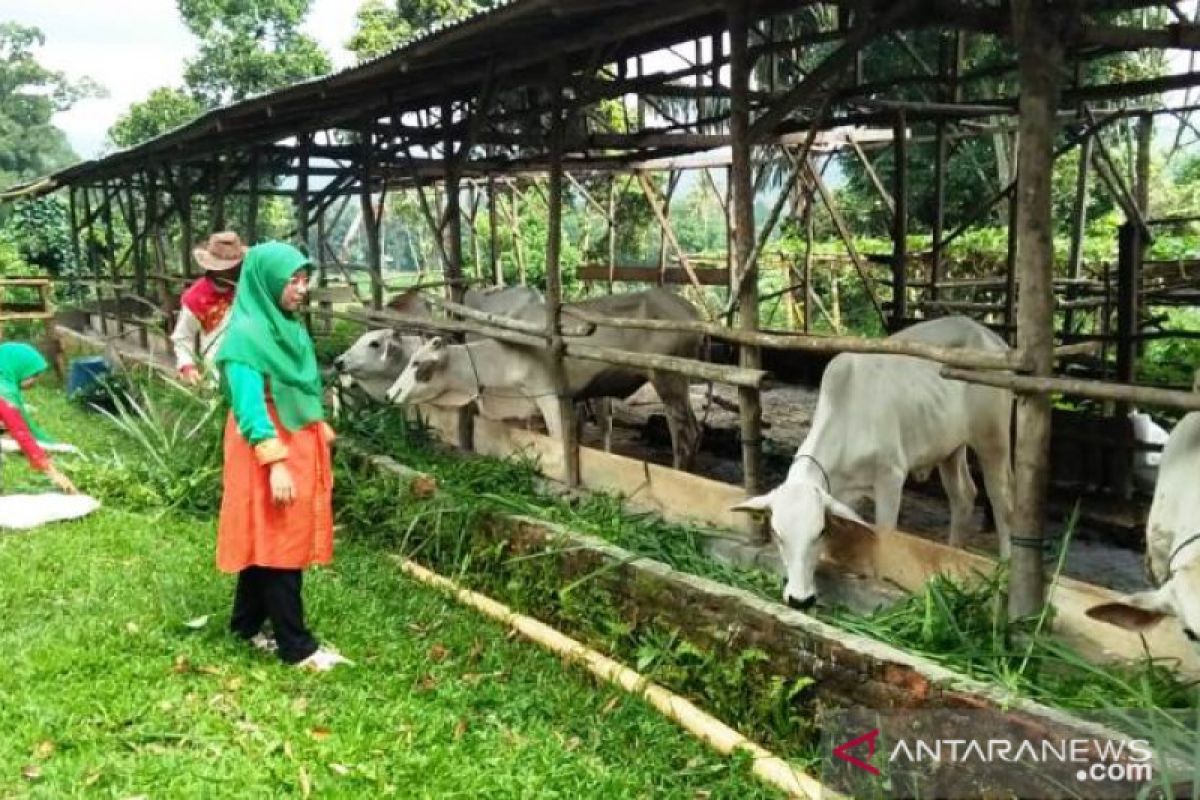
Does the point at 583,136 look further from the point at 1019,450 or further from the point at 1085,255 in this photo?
the point at 1085,255

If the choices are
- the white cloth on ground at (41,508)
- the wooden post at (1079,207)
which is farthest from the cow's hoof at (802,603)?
the wooden post at (1079,207)

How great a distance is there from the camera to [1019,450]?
4160 millimetres

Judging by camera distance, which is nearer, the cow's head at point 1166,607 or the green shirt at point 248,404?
the cow's head at point 1166,607

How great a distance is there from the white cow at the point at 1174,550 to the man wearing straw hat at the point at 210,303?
5.99 metres

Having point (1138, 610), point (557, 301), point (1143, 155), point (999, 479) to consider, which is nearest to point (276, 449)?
point (557, 301)

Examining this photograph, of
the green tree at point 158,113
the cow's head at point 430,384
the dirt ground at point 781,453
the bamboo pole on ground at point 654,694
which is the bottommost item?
the bamboo pole on ground at point 654,694

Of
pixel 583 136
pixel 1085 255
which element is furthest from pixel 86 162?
pixel 1085 255

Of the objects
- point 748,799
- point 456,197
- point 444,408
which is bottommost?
point 748,799

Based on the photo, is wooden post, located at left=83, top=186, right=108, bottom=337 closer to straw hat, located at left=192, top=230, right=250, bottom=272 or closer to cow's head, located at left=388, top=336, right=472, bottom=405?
straw hat, located at left=192, top=230, right=250, bottom=272

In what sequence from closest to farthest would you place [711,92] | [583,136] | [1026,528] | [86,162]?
[1026,528]
[711,92]
[583,136]
[86,162]

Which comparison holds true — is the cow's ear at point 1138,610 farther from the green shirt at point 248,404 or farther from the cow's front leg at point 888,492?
the green shirt at point 248,404

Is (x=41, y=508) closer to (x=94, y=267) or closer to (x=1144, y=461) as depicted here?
(x=1144, y=461)

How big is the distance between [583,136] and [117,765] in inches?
296

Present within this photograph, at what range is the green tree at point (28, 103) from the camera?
46969mm
